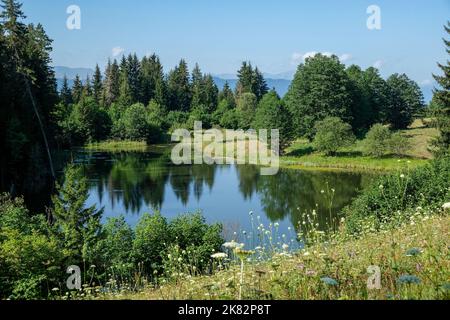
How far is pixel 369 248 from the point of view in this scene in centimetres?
648

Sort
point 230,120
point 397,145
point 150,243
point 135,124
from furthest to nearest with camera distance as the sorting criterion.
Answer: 1. point 230,120
2. point 135,124
3. point 397,145
4. point 150,243

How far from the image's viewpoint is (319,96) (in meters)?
69.2

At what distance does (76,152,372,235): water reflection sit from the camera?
32.7 meters

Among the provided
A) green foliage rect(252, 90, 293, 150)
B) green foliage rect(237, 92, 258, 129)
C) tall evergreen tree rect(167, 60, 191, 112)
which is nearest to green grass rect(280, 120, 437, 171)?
green foliage rect(252, 90, 293, 150)

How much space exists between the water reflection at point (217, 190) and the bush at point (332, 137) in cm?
732

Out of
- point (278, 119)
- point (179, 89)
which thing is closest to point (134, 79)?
point (179, 89)

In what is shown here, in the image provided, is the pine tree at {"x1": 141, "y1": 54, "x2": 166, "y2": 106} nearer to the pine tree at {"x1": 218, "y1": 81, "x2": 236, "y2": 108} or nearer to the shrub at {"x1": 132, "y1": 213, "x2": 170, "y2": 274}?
the pine tree at {"x1": 218, "y1": 81, "x2": 236, "y2": 108}

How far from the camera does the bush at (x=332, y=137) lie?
5922 cm


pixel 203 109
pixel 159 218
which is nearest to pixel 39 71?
pixel 159 218

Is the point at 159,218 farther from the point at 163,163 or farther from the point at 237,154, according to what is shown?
the point at 237,154

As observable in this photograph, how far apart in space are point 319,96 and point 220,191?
3290cm

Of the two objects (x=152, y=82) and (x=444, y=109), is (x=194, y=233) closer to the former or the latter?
(x=444, y=109)

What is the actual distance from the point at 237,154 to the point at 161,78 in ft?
160

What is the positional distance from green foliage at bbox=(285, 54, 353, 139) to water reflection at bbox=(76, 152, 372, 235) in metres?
14.1
